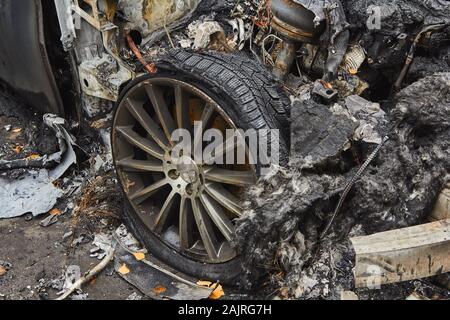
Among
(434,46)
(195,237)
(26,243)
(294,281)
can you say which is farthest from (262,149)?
(26,243)

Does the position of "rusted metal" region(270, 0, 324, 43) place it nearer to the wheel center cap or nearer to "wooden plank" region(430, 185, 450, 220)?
the wheel center cap

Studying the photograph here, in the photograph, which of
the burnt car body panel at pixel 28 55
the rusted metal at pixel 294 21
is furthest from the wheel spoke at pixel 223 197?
the burnt car body panel at pixel 28 55

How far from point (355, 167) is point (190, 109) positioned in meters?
1.16

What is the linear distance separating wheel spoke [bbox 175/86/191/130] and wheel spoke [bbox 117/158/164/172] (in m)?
0.36

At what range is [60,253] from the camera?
4184 millimetres

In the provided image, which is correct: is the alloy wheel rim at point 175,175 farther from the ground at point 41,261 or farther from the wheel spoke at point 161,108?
the ground at point 41,261

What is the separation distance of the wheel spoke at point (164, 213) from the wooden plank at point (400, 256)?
1332 millimetres

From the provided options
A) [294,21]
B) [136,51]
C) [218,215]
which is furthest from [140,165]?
[294,21]

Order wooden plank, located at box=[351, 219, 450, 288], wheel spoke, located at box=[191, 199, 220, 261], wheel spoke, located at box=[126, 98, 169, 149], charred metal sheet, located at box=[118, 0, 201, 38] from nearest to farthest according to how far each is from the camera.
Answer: wooden plank, located at box=[351, 219, 450, 288] < wheel spoke, located at box=[191, 199, 220, 261] < wheel spoke, located at box=[126, 98, 169, 149] < charred metal sheet, located at box=[118, 0, 201, 38]

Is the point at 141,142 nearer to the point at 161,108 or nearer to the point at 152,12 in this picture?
the point at 161,108

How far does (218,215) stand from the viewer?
3600 millimetres

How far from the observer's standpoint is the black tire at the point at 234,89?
3.26 m

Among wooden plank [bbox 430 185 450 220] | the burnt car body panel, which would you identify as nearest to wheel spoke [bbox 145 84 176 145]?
the burnt car body panel

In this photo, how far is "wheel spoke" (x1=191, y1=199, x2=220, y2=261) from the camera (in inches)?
145
